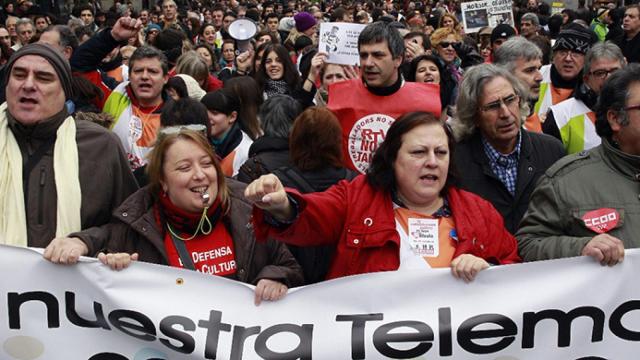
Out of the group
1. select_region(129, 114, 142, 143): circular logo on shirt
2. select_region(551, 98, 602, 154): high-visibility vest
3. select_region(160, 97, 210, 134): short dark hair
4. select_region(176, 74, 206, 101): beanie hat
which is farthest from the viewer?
select_region(176, 74, 206, 101): beanie hat

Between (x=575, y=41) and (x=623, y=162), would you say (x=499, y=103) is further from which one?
(x=575, y=41)

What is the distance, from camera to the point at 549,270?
3.27 metres

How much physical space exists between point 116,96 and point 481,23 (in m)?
6.15

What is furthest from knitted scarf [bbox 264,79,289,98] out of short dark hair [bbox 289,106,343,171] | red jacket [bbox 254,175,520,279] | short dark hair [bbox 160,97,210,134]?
red jacket [bbox 254,175,520,279]

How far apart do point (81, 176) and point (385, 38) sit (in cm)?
258

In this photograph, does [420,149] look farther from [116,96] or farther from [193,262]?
[116,96]

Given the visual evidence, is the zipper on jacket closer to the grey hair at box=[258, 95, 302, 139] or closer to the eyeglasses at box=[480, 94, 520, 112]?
the grey hair at box=[258, 95, 302, 139]

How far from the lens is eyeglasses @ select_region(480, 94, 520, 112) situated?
14.0ft

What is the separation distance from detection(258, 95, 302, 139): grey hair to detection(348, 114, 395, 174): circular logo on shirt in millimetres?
506

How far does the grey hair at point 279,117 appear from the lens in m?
4.88

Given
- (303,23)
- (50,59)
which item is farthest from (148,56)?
(303,23)

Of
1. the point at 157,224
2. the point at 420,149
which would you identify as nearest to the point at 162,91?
the point at 157,224

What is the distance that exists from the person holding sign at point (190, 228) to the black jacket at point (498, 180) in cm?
110

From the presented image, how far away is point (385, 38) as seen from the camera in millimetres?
5613
